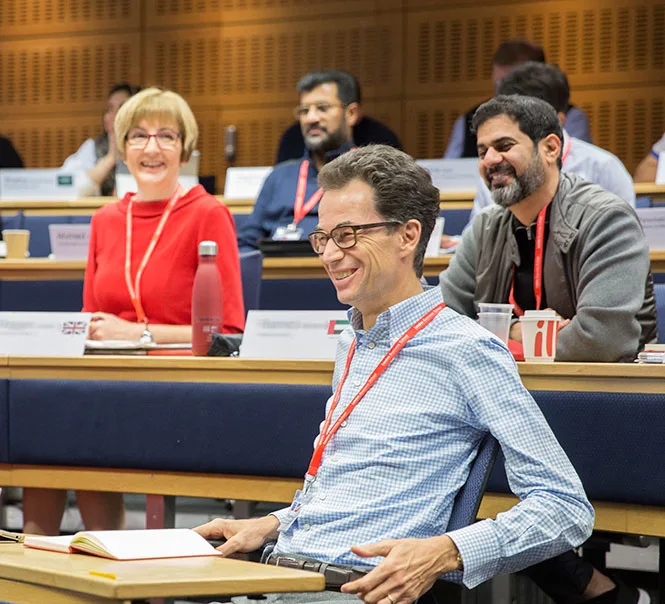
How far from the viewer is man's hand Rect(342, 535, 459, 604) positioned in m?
1.45

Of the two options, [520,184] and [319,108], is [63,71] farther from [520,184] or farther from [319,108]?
[520,184]

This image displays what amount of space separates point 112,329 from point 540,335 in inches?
48.8

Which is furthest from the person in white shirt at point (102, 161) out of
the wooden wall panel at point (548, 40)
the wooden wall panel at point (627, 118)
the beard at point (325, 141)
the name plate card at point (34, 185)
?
the wooden wall panel at point (627, 118)

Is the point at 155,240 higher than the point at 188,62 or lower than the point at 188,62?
lower

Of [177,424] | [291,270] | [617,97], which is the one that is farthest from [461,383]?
[617,97]

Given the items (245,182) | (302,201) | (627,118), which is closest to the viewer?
(302,201)

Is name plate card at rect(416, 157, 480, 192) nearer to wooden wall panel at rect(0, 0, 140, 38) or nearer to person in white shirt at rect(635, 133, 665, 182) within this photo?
person in white shirt at rect(635, 133, 665, 182)

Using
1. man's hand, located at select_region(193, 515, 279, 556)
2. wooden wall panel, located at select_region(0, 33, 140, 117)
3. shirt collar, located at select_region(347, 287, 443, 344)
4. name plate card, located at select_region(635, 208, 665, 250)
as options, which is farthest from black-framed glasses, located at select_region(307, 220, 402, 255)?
wooden wall panel, located at select_region(0, 33, 140, 117)

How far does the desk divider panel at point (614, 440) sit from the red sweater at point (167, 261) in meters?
1.26

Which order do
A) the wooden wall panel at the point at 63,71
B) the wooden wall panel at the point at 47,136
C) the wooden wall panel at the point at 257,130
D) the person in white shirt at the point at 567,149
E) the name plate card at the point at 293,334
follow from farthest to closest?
the wooden wall panel at the point at 47,136 < the wooden wall panel at the point at 63,71 < the wooden wall panel at the point at 257,130 < the person in white shirt at the point at 567,149 < the name plate card at the point at 293,334

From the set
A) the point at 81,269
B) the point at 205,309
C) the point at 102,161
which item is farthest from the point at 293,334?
the point at 102,161

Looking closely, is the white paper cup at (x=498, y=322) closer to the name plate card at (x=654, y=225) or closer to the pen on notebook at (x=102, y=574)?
the pen on notebook at (x=102, y=574)

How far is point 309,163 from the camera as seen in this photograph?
5.02 meters

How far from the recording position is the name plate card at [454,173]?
491 centimetres
